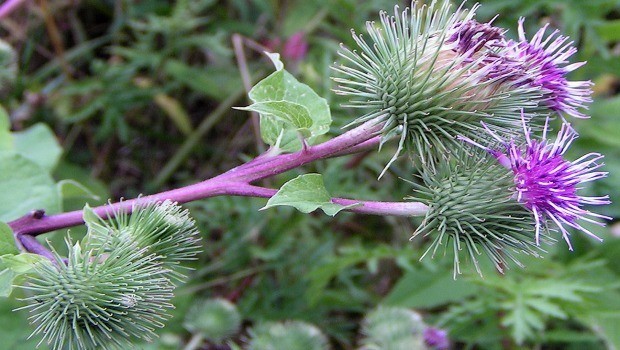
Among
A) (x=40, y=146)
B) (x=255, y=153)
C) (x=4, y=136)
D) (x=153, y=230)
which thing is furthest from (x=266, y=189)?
(x=255, y=153)

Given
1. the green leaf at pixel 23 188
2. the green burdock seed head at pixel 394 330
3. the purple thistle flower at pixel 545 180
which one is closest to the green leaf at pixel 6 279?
the green leaf at pixel 23 188

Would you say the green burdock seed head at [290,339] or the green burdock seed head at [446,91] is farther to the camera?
the green burdock seed head at [290,339]

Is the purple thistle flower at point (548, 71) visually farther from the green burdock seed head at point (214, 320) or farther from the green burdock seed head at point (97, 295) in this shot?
the green burdock seed head at point (214, 320)

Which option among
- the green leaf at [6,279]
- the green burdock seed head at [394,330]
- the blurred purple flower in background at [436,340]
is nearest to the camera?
the green leaf at [6,279]

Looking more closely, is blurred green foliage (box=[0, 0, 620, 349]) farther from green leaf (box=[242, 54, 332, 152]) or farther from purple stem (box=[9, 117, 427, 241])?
green leaf (box=[242, 54, 332, 152])

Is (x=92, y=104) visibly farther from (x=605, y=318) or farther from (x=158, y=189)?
(x=605, y=318)

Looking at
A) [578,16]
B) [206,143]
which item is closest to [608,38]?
[578,16]
